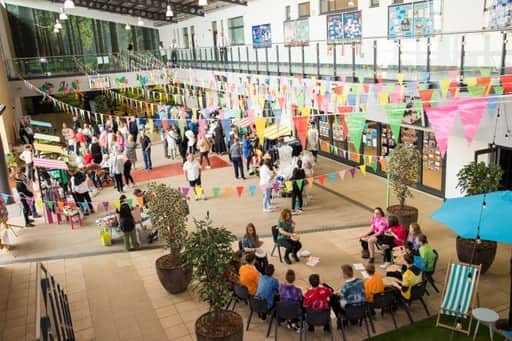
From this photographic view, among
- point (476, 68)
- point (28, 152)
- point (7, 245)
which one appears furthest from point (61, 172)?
point (476, 68)

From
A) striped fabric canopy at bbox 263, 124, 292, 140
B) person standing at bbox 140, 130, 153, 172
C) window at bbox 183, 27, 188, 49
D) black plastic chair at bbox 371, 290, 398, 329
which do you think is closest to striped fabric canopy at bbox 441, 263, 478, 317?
black plastic chair at bbox 371, 290, 398, 329

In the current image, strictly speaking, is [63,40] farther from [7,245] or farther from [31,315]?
[31,315]

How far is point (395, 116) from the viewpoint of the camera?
10.2m

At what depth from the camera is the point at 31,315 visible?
877 cm

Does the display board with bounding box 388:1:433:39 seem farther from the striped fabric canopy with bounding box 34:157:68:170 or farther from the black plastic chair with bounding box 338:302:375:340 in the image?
the striped fabric canopy with bounding box 34:157:68:170

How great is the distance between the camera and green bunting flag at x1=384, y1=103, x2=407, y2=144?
32.3ft

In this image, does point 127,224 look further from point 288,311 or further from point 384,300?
point 384,300

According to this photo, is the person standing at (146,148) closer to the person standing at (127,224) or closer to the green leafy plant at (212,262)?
the person standing at (127,224)

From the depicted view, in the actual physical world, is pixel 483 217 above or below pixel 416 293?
above

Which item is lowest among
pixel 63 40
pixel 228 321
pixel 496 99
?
pixel 228 321

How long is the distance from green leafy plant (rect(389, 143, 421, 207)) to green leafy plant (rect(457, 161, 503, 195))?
127 centimetres

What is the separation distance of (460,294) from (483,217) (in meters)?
1.31

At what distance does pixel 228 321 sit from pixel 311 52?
1178cm

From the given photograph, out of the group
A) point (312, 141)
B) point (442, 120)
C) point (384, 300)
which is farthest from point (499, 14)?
point (384, 300)
